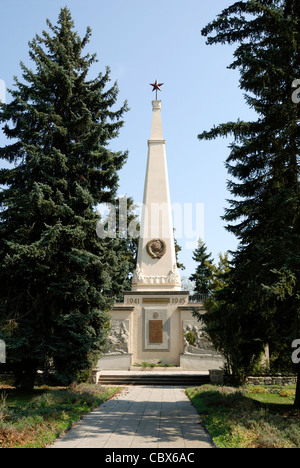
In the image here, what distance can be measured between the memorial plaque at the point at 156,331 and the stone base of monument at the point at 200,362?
171 cm

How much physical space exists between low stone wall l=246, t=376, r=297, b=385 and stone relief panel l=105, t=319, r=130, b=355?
7.38 meters

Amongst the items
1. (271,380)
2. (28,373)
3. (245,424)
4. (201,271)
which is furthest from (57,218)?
(201,271)

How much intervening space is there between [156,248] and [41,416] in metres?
15.9

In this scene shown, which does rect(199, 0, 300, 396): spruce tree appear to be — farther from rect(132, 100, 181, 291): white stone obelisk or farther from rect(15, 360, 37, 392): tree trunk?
rect(132, 100, 181, 291): white stone obelisk

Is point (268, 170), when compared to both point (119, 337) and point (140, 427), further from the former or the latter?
point (119, 337)

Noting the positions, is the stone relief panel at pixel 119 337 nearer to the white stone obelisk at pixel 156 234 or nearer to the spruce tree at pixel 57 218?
the white stone obelisk at pixel 156 234

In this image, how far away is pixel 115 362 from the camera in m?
19.6

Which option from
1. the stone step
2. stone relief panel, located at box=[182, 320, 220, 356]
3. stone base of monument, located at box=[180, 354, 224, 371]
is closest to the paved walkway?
the stone step

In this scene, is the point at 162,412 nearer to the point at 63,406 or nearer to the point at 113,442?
the point at 63,406

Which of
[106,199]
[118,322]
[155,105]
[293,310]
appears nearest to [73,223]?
[106,199]

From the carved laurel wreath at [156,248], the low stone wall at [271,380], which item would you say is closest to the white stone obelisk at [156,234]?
the carved laurel wreath at [156,248]

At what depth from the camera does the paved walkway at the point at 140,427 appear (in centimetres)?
603

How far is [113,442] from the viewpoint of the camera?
19.9ft

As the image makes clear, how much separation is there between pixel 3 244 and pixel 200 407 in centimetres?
749
